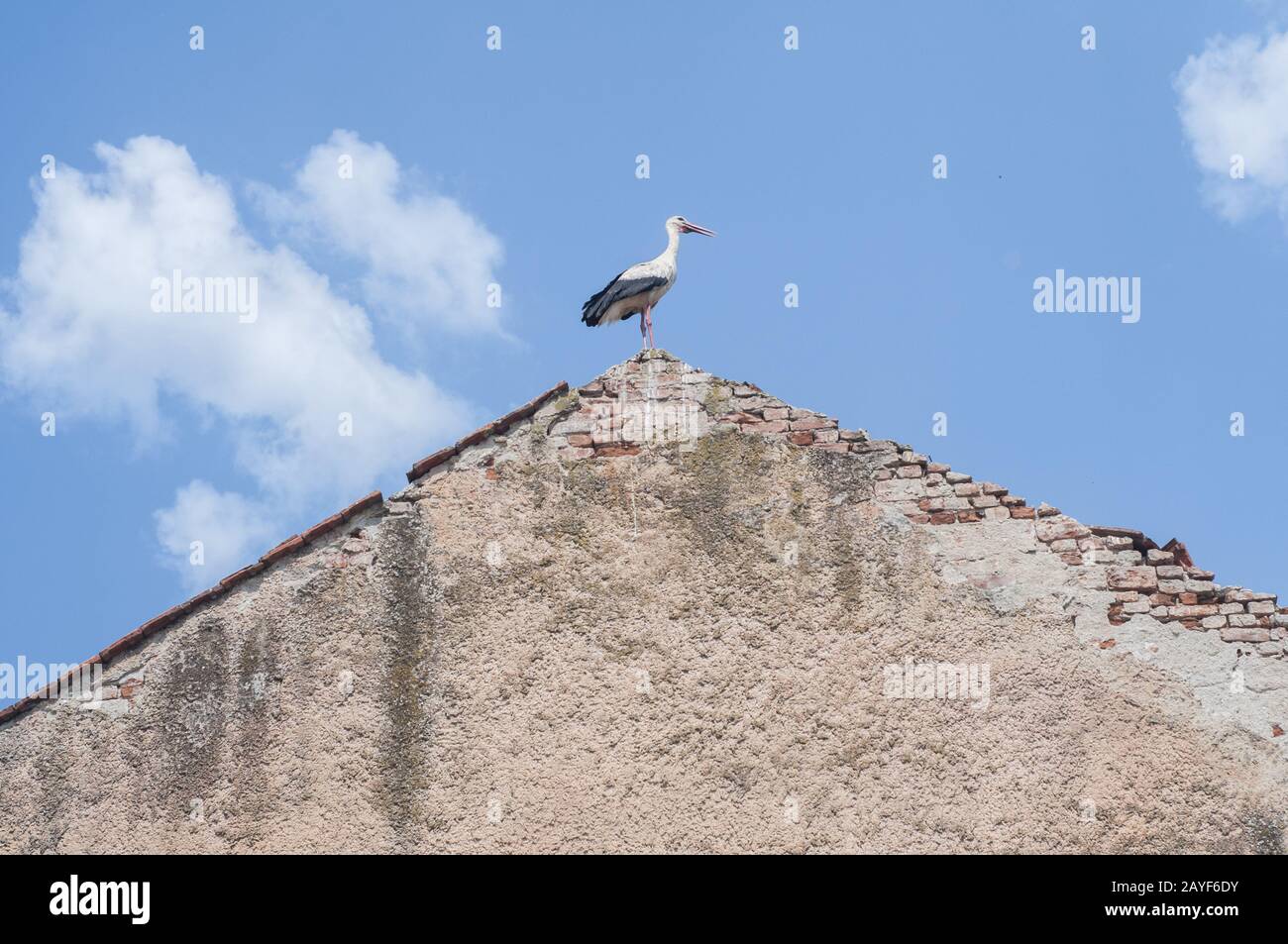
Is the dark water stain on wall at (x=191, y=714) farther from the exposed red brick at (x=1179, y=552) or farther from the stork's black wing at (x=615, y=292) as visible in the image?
the exposed red brick at (x=1179, y=552)

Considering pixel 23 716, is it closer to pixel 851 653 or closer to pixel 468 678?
pixel 468 678

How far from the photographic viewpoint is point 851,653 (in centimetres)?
1009

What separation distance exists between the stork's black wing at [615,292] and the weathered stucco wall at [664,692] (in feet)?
4.27

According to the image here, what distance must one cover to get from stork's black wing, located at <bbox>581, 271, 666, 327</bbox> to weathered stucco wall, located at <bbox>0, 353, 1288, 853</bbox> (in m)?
1.30

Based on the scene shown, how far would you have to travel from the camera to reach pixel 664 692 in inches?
396

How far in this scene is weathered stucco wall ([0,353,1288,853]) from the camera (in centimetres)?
970

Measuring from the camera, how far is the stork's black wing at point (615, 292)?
11781 millimetres

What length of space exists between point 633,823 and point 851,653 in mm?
1538

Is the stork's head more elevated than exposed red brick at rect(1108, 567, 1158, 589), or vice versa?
the stork's head

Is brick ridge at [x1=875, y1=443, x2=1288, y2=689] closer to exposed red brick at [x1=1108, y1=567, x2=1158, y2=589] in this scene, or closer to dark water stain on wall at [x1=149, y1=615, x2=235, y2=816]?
exposed red brick at [x1=1108, y1=567, x2=1158, y2=589]

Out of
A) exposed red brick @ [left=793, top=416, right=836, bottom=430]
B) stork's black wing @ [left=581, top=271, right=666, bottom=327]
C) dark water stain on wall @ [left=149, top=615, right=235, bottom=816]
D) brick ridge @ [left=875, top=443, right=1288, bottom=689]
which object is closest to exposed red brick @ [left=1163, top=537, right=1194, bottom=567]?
brick ridge @ [left=875, top=443, right=1288, bottom=689]

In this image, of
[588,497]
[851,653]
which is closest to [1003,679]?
[851,653]

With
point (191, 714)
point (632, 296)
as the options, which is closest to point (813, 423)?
point (632, 296)

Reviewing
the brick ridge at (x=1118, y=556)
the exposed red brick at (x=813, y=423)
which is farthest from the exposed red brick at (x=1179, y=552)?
the exposed red brick at (x=813, y=423)
